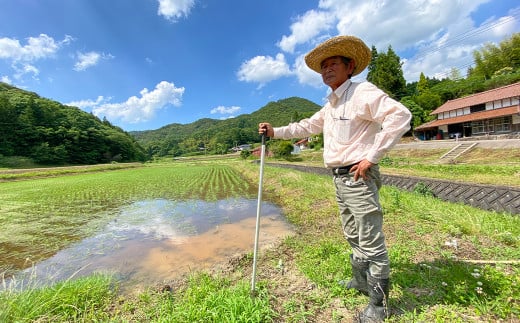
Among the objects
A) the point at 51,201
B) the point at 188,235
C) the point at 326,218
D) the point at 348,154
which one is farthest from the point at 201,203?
the point at 348,154

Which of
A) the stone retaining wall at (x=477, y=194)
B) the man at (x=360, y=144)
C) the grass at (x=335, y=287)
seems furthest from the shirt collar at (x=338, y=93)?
the stone retaining wall at (x=477, y=194)

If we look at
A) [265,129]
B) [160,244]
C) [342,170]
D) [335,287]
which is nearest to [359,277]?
[335,287]

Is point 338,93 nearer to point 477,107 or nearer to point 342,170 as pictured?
point 342,170

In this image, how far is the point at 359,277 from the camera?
6.66ft

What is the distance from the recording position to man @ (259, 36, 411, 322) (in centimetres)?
151

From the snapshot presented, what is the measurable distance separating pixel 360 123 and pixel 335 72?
507mm

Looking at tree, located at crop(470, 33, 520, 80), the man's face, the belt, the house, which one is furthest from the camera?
tree, located at crop(470, 33, 520, 80)

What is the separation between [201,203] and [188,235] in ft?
11.8

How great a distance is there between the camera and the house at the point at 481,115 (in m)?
18.4

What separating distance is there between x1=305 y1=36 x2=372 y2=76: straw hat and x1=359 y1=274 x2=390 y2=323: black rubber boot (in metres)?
1.75

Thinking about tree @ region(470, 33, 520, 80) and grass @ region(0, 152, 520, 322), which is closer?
grass @ region(0, 152, 520, 322)

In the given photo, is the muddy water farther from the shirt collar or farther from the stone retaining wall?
the stone retaining wall

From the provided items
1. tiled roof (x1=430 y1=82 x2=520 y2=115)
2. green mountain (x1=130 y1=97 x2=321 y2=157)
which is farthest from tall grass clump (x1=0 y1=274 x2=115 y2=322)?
green mountain (x1=130 y1=97 x2=321 y2=157)

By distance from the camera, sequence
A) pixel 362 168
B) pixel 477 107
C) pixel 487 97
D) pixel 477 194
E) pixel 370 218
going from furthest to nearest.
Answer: pixel 477 107 < pixel 487 97 < pixel 477 194 < pixel 370 218 < pixel 362 168
